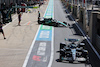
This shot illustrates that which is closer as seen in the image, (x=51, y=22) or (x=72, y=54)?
(x=72, y=54)

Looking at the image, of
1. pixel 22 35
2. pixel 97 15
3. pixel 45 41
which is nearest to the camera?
pixel 97 15

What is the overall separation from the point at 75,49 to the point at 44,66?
133 inches

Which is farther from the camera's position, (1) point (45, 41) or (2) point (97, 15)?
(1) point (45, 41)

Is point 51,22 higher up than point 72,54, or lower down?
higher up

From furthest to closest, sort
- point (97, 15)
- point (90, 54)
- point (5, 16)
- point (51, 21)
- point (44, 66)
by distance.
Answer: point (5, 16), point (51, 21), point (97, 15), point (90, 54), point (44, 66)

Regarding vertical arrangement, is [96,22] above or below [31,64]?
above

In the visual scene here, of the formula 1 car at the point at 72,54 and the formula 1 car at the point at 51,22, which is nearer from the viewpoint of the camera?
the formula 1 car at the point at 72,54

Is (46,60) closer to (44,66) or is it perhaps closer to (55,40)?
(44,66)

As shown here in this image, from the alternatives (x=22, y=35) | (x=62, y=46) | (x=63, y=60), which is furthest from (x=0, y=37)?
(x=63, y=60)

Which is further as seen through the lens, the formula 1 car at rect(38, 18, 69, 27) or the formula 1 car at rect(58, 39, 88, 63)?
the formula 1 car at rect(38, 18, 69, 27)

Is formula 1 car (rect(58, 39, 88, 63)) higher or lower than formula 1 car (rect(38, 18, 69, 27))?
lower

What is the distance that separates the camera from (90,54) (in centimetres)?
1611

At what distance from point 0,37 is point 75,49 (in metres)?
11.0

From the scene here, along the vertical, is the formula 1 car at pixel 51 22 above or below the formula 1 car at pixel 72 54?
above
